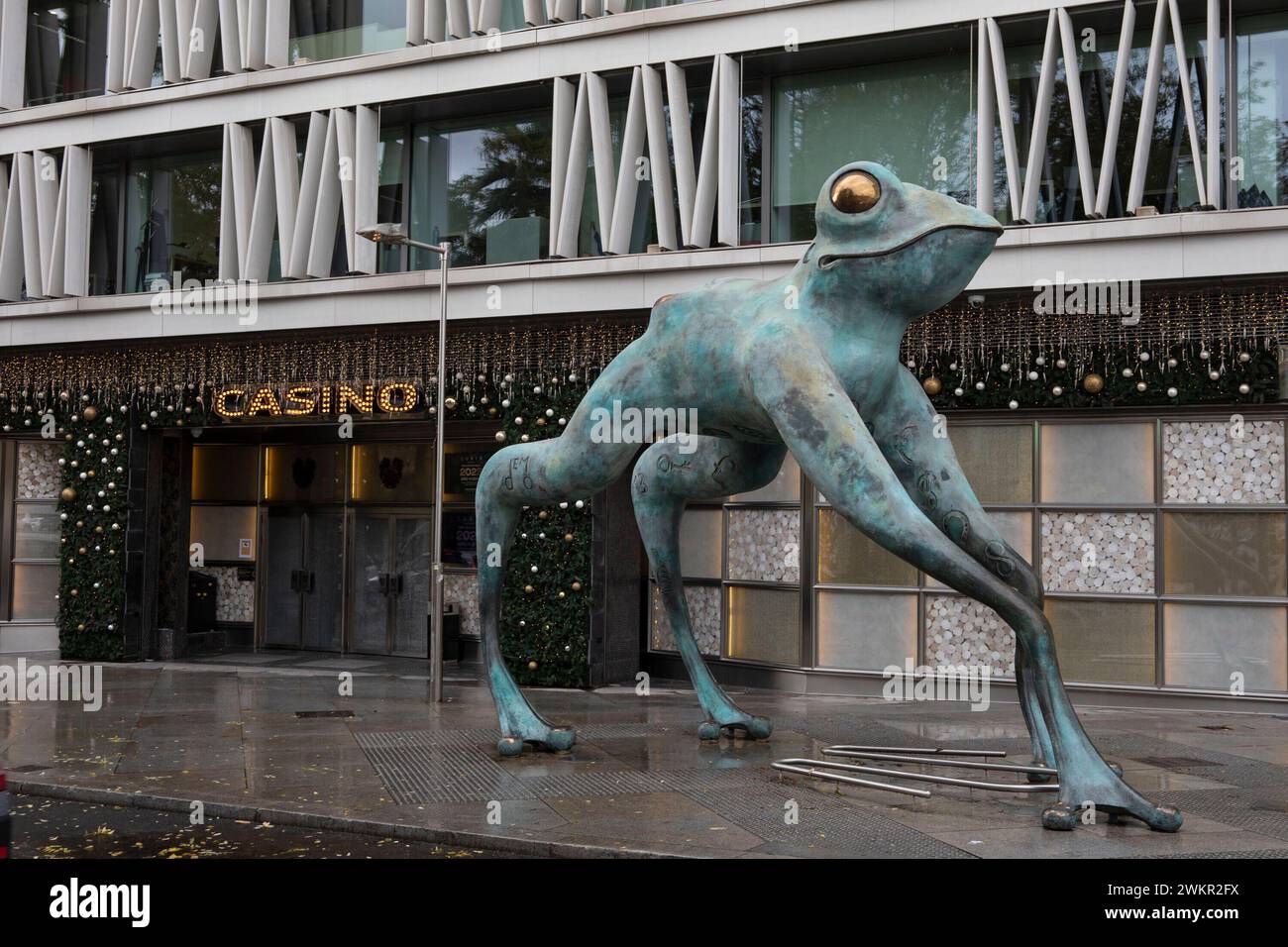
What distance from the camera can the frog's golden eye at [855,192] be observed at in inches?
294

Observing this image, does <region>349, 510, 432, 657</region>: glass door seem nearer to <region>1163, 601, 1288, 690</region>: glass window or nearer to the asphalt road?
<region>1163, 601, 1288, 690</region>: glass window

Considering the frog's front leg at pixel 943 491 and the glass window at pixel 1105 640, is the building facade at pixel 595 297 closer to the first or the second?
the glass window at pixel 1105 640

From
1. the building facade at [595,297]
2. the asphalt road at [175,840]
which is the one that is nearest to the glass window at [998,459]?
the building facade at [595,297]

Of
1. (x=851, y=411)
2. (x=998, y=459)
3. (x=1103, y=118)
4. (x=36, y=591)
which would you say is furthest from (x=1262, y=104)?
(x=36, y=591)

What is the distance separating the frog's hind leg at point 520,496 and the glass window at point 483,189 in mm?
6754

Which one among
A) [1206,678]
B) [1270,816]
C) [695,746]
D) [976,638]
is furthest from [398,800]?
[1206,678]

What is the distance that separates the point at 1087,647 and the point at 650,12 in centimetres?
848

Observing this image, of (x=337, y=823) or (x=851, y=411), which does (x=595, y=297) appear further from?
(x=337, y=823)

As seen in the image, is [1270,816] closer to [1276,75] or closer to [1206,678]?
[1206,678]

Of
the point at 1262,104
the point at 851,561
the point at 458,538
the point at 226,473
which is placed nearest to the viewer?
the point at 1262,104

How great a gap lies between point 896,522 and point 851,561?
8164mm

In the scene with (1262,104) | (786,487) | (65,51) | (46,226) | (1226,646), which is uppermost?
(65,51)

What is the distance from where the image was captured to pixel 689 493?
31.2 ft

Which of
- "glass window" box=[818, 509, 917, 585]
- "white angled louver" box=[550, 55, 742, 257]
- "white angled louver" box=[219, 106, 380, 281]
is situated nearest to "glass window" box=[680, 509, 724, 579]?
"glass window" box=[818, 509, 917, 585]
